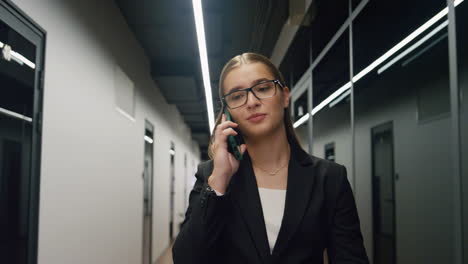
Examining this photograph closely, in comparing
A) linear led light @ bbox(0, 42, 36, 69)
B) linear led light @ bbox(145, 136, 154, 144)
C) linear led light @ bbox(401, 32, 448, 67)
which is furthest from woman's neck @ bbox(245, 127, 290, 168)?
linear led light @ bbox(145, 136, 154, 144)

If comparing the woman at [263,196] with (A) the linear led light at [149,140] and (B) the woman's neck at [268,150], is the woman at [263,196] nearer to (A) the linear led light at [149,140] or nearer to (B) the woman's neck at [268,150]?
(B) the woman's neck at [268,150]

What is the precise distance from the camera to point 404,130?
1.77m

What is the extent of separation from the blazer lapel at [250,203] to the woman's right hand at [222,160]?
0.05m

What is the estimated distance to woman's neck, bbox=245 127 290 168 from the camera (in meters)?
1.02

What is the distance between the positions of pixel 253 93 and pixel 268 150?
19 centimetres

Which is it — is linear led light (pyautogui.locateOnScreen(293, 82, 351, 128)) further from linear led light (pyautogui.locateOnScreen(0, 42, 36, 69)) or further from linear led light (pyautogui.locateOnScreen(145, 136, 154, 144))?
linear led light (pyautogui.locateOnScreen(145, 136, 154, 144))

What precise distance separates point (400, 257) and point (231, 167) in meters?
1.46

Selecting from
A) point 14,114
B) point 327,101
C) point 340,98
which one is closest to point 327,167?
point 14,114

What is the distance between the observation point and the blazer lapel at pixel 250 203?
0.87m

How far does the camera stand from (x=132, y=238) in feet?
14.1

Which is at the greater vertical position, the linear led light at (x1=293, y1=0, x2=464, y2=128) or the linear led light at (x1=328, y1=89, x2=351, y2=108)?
the linear led light at (x1=293, y1=0, x2=464, y2=128)

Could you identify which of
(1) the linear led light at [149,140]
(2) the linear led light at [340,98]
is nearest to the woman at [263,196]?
(2) the linear led light at [340,98]

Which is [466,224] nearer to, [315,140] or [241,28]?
[315,140]

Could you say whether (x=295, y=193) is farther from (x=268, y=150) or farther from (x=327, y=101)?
(x=327, y=101)
